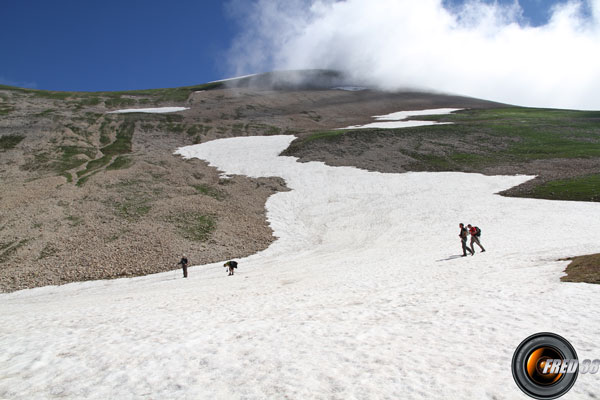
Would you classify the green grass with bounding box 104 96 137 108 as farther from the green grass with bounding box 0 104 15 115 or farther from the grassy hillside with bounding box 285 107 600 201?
the grassy hillside with bounding box 285 107 600 201

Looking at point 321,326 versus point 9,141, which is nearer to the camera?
point 321,326

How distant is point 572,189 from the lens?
42.6 metres

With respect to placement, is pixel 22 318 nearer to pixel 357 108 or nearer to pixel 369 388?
pixel 369 388

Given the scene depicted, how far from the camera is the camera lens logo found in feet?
20.6

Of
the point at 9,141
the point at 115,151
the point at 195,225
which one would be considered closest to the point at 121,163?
the point at 115,151

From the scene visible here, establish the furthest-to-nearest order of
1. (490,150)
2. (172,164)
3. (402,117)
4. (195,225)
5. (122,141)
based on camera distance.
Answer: (402,117) → (122,141) → (490,150) → (172,164) → (195,225)

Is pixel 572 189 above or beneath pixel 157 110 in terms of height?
beneath

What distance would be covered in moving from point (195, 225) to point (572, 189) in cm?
4791

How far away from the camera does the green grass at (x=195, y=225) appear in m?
35.1

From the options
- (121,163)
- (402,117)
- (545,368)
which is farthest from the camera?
(402,117)

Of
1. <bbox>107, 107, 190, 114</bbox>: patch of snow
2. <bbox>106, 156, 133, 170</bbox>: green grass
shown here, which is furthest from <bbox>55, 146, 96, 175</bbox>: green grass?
<bbox>107, 107, 190, 114</bbox>: patch of snow

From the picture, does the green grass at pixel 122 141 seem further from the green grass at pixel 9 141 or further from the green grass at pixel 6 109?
the green grass at pixel 6 109

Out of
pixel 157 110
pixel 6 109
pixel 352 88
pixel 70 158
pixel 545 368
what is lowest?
pixel 545 368

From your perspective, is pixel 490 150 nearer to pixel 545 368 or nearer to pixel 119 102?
pixel 545 368
